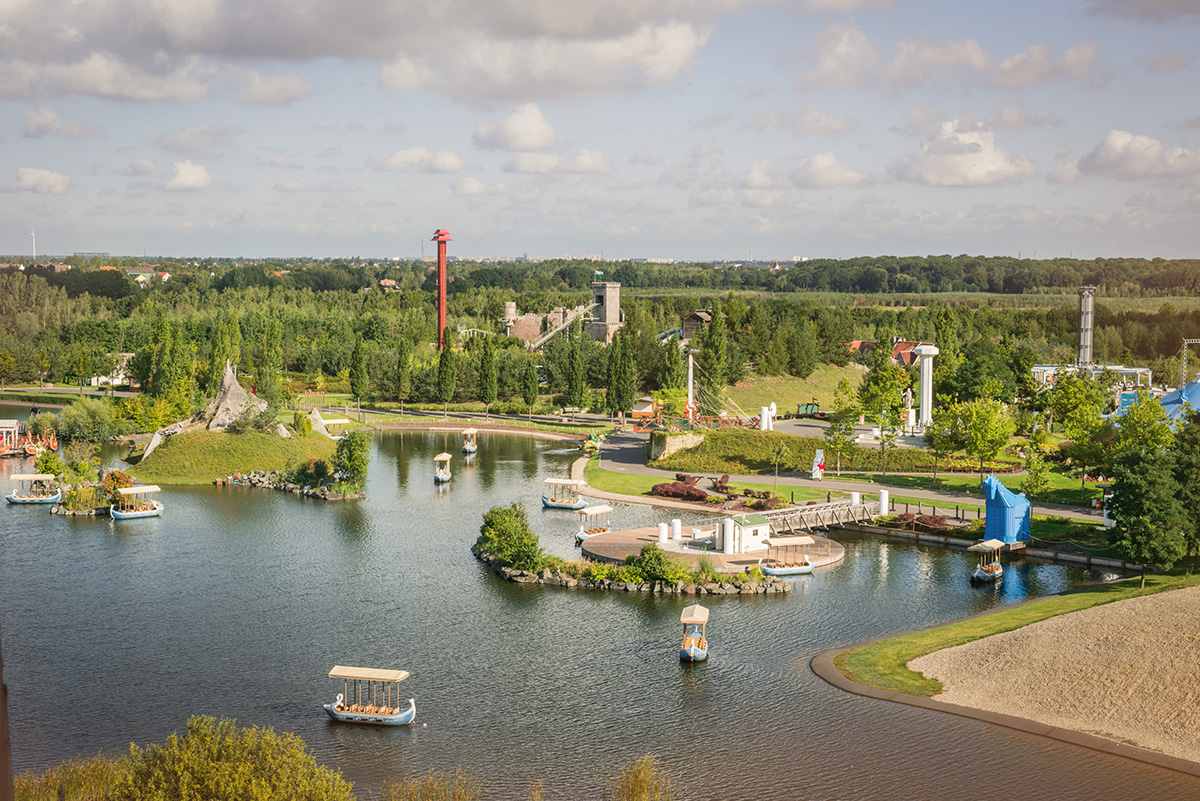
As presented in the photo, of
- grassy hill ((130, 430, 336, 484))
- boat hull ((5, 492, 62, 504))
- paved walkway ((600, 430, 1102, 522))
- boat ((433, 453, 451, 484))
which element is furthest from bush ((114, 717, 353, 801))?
grassy hill ((130, 430, 336, 484))

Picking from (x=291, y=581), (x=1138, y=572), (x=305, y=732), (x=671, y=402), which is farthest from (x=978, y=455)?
(x=305, y=732)

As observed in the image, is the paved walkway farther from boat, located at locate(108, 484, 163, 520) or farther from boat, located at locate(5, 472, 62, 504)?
boat, located at locate(5, 472, 62, 504)

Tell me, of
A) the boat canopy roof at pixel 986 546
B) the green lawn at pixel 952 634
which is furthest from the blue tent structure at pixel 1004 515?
the green lawn at pixel 952 634

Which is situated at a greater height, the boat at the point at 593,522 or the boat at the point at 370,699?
the boat at the point at 593,522

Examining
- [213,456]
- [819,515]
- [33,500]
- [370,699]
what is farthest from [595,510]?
[33,500]

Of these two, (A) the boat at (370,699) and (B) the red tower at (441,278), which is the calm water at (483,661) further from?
(B) the red tower at (441,278)

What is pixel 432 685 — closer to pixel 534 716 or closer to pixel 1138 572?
pixel 534 716
